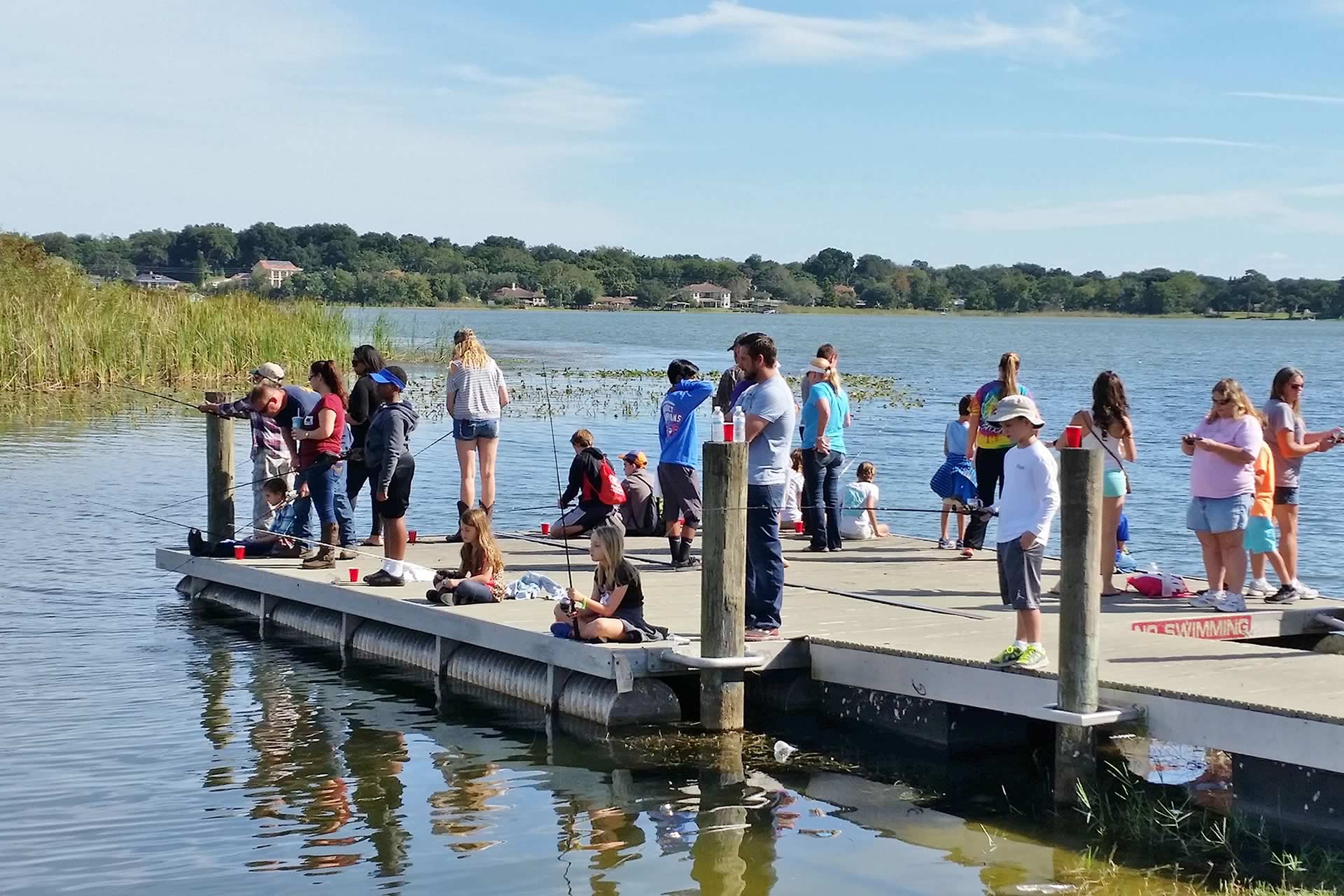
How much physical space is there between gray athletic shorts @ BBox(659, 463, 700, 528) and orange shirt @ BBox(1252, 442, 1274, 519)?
A: 3.81 metres

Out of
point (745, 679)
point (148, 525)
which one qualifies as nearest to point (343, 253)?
point (148, 525)

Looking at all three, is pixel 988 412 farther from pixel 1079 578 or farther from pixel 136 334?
pixel 136 334

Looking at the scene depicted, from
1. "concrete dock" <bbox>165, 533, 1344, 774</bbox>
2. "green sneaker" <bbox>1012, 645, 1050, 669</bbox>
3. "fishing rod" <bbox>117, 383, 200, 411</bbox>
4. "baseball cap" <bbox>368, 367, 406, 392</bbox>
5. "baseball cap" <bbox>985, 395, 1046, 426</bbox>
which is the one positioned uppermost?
"baseball cap" <bbox>368, 367, 406, 392</bbox>

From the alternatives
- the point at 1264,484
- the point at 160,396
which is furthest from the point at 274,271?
the point at 1264,484

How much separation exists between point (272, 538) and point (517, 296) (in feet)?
449

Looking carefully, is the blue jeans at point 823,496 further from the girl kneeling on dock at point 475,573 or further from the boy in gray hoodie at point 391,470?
the boy in gray hoodie at point 391,470

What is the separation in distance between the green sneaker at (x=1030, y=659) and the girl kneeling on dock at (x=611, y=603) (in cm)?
215

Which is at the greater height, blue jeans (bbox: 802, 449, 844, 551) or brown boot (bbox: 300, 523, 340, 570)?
blue jeans (bbox: 802, 449, 844, 551)

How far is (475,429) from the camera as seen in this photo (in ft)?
43.0

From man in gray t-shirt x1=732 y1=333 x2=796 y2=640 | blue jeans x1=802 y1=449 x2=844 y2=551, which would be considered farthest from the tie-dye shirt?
man in gray t-shirt x1=732 y1=333 x2=796 y2=640

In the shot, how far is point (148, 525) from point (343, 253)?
116860 mm

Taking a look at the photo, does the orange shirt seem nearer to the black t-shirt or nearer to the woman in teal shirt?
the woman in teal shirt

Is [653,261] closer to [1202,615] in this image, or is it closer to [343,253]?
[343,253]

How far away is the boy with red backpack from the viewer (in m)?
12.3
